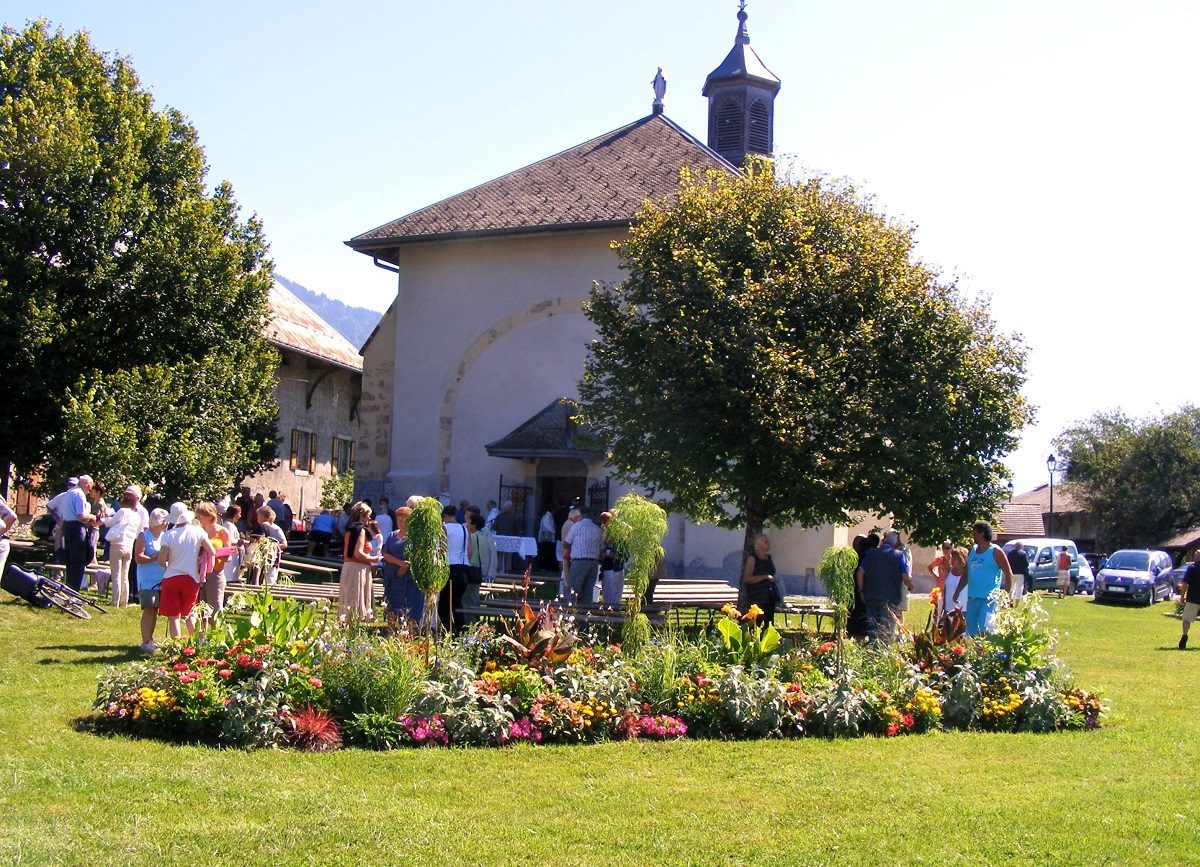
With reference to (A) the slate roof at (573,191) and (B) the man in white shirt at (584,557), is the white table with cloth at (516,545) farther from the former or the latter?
(B) the man in white shirt at (584,557)

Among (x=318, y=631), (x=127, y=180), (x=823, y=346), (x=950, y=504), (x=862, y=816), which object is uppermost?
(x=127, y=180)

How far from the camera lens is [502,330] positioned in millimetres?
30250

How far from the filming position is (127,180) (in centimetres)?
2205

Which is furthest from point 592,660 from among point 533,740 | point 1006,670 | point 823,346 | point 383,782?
point 823,346

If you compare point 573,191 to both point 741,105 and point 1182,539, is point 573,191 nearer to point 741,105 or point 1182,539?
point 741,105

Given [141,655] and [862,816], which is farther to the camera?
[141,655]

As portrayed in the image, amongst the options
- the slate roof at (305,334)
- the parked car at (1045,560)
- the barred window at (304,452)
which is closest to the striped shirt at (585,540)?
the slate roof at (305,334)

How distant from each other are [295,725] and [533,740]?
1.65 m

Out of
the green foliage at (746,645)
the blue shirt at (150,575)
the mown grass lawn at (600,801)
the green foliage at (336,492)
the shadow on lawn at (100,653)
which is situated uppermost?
the green foliage at (336,492)

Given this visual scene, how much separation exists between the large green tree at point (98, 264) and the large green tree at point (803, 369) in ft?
28.7

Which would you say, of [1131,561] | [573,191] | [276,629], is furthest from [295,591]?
[1131,561]

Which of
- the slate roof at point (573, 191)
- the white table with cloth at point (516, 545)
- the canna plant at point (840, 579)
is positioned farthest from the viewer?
the slate roof at point (573, 191)

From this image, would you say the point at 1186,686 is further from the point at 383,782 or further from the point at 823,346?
the point at 383,782

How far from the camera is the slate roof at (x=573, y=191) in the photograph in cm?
2892
